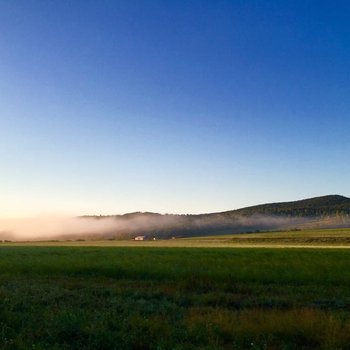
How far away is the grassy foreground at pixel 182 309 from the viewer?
1094 centimetres

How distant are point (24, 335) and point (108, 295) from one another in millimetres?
8489

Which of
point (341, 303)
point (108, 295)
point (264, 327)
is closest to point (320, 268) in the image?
point (341, 303)

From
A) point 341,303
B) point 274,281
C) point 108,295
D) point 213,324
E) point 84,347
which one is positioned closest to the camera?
point 84,347

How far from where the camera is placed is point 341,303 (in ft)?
56.4

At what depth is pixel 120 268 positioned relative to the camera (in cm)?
3094

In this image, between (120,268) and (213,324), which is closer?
(213,324)

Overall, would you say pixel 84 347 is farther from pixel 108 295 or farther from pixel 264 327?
pixel 108 295

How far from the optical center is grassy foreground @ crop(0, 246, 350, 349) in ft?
35.9

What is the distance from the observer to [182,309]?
15.6 m

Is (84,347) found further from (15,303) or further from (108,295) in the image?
(108,295)

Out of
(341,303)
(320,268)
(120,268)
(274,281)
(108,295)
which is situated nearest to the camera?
(341,303)

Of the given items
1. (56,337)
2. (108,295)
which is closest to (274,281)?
(108,295)

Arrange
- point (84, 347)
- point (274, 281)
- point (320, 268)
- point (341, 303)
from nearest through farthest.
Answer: point (84, 347)
point (341, 303)
point (274, 281)
point (320, 268)

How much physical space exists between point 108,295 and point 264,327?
373 inches
